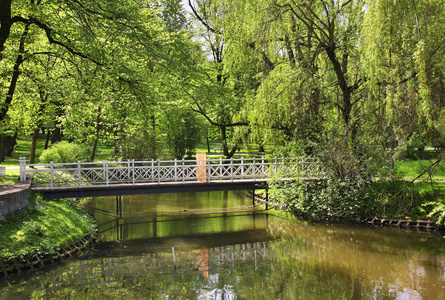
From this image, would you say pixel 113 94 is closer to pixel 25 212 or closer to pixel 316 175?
pixel 25 212

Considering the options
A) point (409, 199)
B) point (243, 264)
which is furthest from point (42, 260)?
point (409, 199)

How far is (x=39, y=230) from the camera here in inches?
487

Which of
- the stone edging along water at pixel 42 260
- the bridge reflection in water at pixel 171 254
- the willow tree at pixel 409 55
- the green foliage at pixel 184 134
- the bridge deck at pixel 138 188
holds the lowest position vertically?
the bridge reflection in water at pixel 171 254

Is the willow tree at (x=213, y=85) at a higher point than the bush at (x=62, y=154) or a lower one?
higher

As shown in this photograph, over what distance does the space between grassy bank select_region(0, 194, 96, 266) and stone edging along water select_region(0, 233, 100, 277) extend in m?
0.10

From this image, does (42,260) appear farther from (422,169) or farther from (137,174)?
(422,169)

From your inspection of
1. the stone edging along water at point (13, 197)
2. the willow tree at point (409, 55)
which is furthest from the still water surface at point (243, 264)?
the willow tree at point (409, 55)

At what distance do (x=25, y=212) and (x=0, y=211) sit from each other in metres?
1.35

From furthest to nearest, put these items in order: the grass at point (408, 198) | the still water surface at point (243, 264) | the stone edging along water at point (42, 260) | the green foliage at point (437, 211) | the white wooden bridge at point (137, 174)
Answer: the white wooden bridge at point (137, 174)
the grass at point (408, 198)
the green foliage at point (437, 211)
the stone edging along water at point (42, 260)
the still water surface at point (243, 264)

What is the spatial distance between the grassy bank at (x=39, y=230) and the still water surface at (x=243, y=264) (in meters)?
0.68

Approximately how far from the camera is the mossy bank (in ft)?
36.1

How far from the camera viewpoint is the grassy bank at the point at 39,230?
11148mm

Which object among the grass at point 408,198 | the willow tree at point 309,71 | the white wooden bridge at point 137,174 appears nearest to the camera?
the grass at point 408,198

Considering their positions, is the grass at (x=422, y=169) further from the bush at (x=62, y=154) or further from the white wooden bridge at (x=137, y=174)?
the bush at (x=62, y=154)
